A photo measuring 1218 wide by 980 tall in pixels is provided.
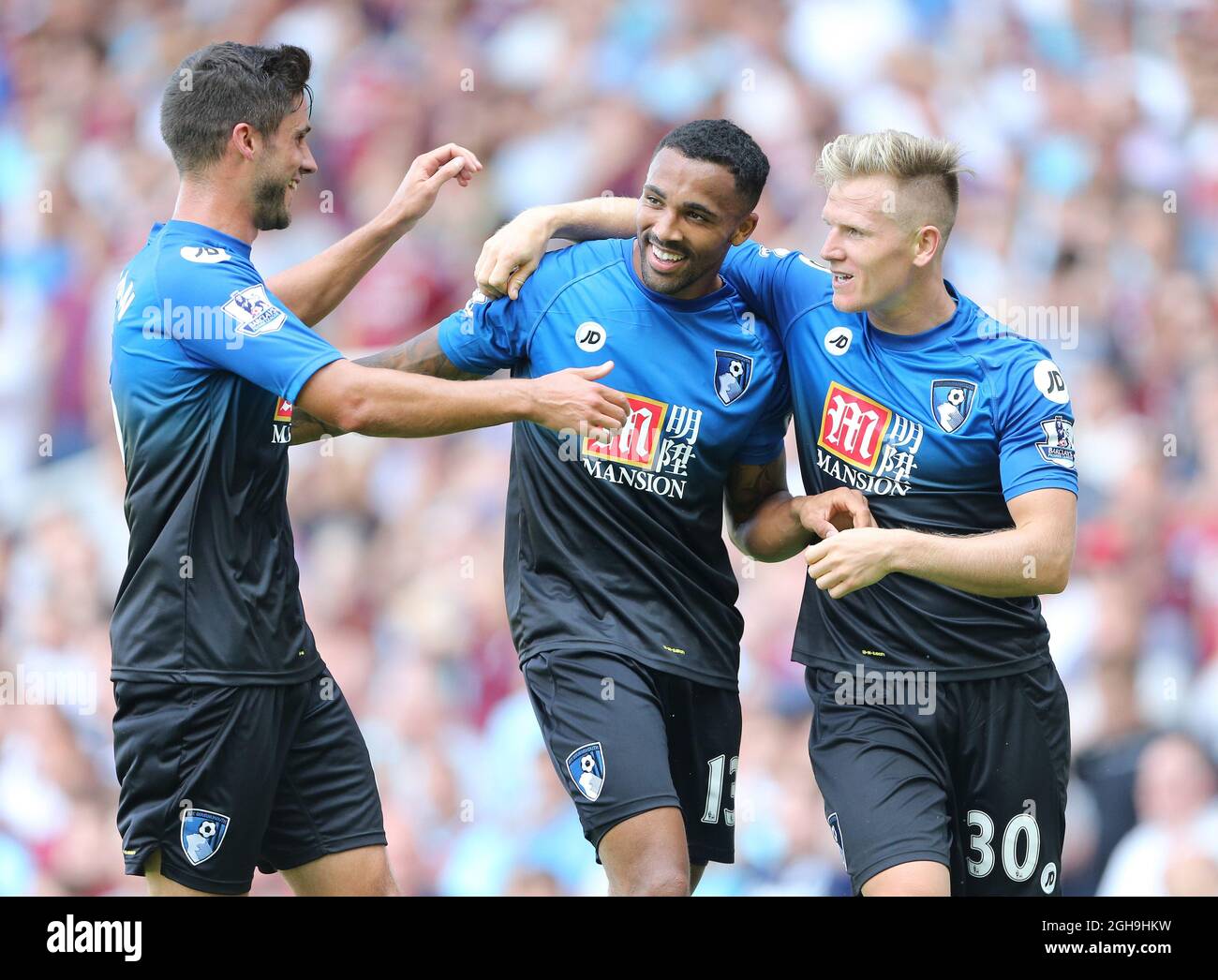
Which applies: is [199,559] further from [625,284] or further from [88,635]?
[88,635]

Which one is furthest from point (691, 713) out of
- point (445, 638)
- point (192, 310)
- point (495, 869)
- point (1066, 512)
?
point (445, 638)

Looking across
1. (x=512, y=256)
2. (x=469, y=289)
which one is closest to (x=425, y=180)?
(x=512, y=256)

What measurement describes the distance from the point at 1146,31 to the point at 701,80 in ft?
8.43

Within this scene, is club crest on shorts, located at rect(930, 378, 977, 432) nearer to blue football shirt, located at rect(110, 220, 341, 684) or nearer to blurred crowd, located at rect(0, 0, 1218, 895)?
blue football shirt, located at rect(110, 220, 341, 684)

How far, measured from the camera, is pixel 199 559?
157 inches

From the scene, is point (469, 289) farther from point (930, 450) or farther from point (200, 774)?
point (200, 774)

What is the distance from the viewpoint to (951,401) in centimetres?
421

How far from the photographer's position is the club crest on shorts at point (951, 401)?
420 centimetres

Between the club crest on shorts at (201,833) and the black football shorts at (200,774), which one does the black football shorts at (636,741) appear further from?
the club crest on shorts at (201,833)

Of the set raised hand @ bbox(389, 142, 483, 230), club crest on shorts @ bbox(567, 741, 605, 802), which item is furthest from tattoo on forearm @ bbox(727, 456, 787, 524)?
raised hand @ bbox(389, 142, 483, 230)

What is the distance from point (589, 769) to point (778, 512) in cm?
93

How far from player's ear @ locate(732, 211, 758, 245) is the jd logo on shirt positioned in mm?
473

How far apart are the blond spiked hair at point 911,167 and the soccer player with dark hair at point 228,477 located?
1013 millimetres

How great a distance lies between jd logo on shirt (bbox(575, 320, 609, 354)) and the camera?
14.4 feet
